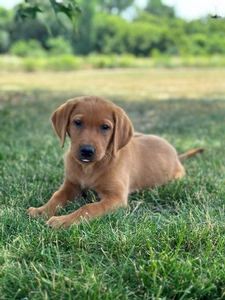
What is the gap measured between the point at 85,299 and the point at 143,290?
0.27 metres

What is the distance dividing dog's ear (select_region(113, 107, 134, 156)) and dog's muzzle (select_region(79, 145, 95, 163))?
9.6 inches

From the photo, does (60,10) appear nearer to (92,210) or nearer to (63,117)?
(63,117)

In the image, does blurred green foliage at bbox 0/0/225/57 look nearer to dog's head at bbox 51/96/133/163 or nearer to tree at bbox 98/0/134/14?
tree at bbox 98/0/134/14

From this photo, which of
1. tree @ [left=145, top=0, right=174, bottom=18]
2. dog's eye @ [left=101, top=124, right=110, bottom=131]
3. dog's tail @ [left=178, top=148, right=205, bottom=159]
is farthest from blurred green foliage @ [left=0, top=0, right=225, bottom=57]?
dog's eye @ [left=101, top=124, right=110, bottom=131]

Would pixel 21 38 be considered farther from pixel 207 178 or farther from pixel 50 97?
pixel 207 178

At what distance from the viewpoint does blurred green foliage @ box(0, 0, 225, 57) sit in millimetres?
31781

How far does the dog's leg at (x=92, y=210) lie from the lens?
2.53 m

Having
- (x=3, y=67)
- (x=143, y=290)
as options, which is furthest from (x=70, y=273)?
(x=3, y=67)

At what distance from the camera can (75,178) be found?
3.14 metres

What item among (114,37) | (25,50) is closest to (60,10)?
(25,50)

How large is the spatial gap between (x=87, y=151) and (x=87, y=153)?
0.05ft

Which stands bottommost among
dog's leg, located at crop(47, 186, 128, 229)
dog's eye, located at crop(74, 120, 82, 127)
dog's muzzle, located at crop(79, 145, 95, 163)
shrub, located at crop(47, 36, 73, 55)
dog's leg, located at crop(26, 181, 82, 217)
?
shrub, located at crop(47, 36, 73, 55)

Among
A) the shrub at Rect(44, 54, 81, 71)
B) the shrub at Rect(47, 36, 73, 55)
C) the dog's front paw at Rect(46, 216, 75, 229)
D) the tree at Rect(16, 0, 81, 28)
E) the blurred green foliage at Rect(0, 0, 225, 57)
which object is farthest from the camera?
the shrub at Rect(47, 36, 73, 55)

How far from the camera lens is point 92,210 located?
2.70 m
